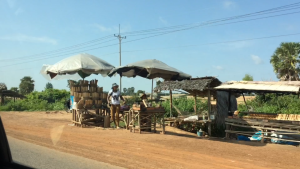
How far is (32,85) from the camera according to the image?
173 ft

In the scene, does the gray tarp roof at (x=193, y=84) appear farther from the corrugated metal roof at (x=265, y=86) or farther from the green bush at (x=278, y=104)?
the green bush at (x=278, y=104)

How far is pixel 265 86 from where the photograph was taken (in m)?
12.6

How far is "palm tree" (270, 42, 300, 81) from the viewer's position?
3095 cm

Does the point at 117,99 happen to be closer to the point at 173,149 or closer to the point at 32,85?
the point at 173,149

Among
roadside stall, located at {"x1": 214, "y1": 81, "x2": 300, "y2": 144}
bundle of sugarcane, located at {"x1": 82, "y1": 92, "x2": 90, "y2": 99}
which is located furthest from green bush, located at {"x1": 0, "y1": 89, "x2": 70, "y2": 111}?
roadside stall, located at {"x1": 214, "y1": 81, "x2": 300, "y2": 144}

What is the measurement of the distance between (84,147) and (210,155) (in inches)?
151

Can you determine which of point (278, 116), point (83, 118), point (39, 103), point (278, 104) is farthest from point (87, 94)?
point (39, 103)

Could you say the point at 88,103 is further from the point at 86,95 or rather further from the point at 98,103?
the point at 98,103

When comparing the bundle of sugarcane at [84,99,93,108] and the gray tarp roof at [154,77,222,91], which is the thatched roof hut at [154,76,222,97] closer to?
the gray tarp roof at [154,77,222,91]

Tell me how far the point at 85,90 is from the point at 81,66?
1.33 metres

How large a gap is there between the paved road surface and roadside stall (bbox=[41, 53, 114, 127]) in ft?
17.7

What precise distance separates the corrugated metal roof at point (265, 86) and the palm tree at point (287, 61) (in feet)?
67.0

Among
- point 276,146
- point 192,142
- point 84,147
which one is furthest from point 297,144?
point 84,147

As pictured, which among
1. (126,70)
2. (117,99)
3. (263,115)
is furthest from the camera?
(263,115)
